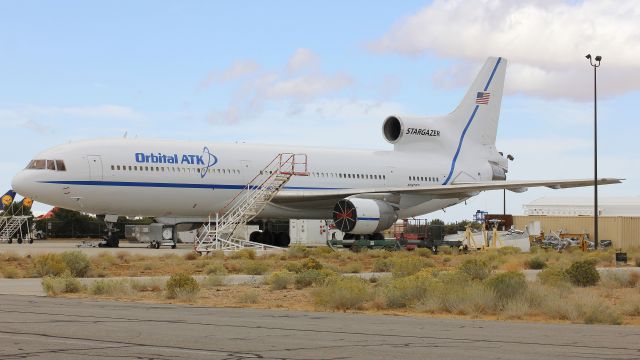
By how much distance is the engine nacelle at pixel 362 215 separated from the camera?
141ft

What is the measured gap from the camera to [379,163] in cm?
5012

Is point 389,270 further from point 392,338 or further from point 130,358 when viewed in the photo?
point 130,358

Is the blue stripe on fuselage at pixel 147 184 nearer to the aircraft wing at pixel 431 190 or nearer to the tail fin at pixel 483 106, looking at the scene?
the aircraft wing at pixel 431 190

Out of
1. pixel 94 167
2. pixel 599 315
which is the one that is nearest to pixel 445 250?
pixel 94 167

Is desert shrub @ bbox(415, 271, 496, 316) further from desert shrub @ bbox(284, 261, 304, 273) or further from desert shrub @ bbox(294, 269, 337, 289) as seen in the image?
desert shrub @ bbox(284, 261, 304, 273)

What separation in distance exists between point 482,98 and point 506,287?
37.7 m

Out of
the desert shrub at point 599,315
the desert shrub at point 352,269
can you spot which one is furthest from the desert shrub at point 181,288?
the desert shrub at point 352,269

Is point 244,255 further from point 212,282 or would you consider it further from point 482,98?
point 482,98

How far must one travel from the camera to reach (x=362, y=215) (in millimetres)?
42906

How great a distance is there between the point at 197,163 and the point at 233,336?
29617mm

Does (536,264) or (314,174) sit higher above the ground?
(314,174)

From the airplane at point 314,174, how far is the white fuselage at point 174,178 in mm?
42

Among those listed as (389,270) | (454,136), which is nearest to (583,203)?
(454,136)

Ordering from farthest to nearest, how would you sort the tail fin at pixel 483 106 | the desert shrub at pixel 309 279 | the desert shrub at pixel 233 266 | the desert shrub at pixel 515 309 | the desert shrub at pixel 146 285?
the tail fin at pixel 483 106 < the desert shrub at pixel 233 266 < the desert shrub at pixel 309 279 < the desert shrub at pixel 146 285 < the desert shrub at pixel 515 309
